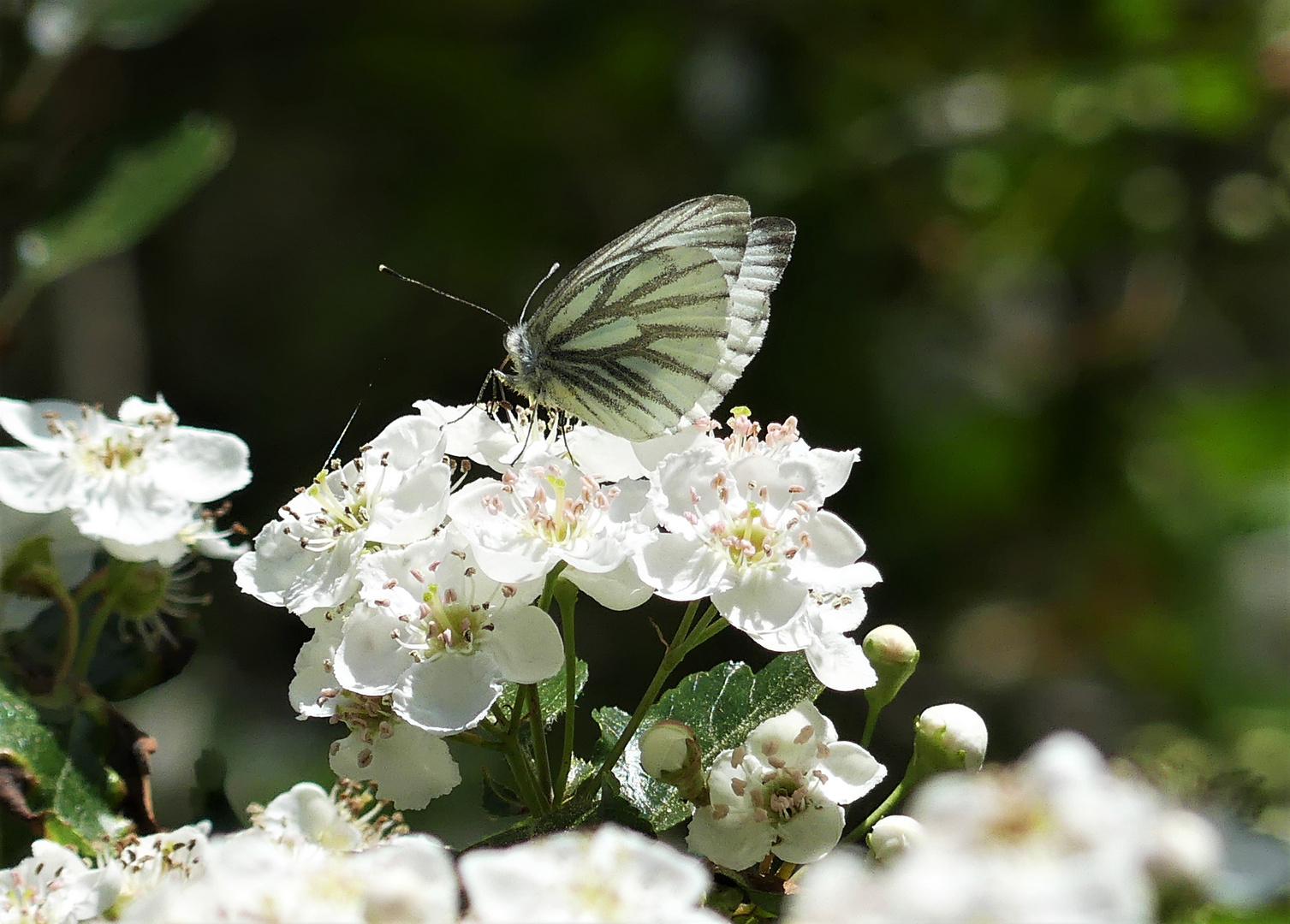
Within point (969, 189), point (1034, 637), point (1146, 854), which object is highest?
point (1146, 854)

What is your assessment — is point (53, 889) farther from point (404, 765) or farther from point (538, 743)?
point (538, 743)

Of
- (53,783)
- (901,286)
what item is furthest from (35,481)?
(901,286)

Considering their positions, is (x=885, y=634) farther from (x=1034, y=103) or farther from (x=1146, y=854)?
(x=1034, y=103)

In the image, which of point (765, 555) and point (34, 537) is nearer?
point (765, 555)

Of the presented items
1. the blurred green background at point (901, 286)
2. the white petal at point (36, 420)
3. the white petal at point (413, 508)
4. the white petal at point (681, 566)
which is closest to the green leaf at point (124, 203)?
the white petal at point (36, 420)

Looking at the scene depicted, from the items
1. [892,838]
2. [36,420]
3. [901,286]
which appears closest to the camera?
[892,838]

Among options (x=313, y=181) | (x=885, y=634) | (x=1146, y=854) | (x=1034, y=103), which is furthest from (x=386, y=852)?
(x=313, y=181)
